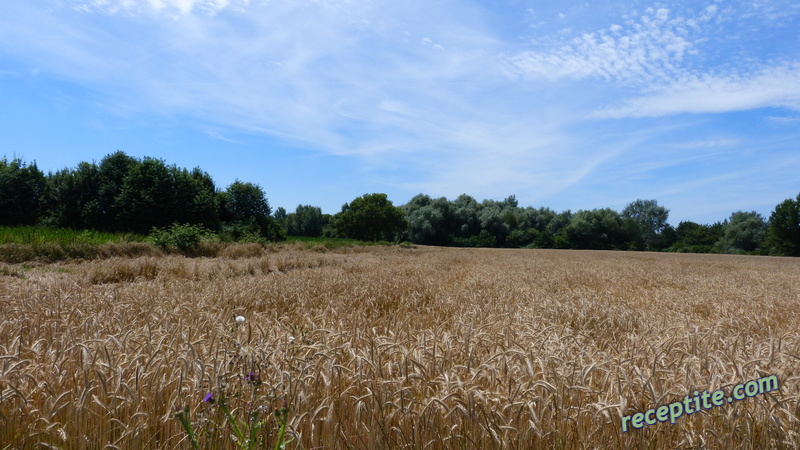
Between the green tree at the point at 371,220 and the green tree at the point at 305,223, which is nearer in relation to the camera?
the green tree at the point at 371,220

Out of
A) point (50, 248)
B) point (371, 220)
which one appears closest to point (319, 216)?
point (371, 220)

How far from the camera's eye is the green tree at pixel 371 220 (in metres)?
63.7

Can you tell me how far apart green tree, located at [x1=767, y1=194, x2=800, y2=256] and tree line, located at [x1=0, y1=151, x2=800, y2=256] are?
0.36 ft

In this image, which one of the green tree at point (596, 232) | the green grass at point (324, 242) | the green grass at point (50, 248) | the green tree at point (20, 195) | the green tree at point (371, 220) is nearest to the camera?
the green grass at point (50, 248)

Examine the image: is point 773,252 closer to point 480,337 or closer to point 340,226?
point 340,226

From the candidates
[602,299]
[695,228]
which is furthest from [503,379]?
[695,228]

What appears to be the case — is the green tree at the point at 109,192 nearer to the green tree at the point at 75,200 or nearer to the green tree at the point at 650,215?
the green tree at the point at 75,200

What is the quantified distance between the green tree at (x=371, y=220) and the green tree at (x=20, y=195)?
126ft

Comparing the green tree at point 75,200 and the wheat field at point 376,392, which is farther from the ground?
the green tree at point 75,200

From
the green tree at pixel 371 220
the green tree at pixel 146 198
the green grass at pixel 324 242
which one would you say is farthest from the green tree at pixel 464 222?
the green tree at pixel 146 198

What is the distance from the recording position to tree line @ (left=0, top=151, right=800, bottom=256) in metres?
30.2

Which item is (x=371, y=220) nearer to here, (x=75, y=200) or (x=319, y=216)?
(x=75, y=200)

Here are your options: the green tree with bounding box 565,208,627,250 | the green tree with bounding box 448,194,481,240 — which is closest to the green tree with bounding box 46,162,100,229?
the green tree with bounding box 448,194,481,240

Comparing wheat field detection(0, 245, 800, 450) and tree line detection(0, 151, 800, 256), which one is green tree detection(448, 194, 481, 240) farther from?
wheat field detection(0, 245, 800, 450)
